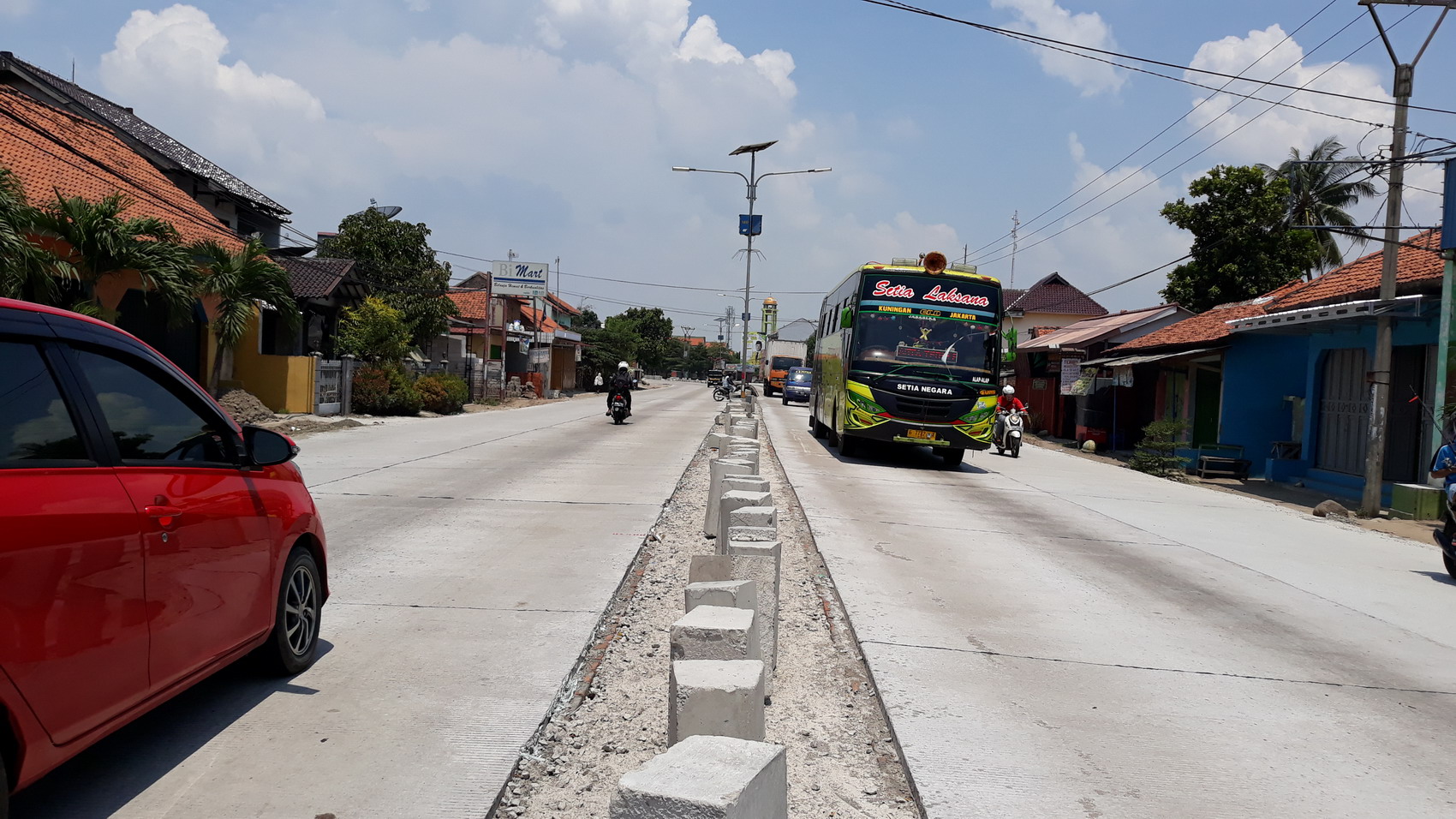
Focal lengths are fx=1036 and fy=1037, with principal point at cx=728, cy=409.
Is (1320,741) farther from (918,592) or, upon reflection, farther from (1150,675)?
(918,592)

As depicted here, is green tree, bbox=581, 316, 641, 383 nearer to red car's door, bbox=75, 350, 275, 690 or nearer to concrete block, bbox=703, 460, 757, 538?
concrete block, bbox=703, 460, 757, 538

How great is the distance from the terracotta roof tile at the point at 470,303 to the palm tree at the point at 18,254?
4031 cm

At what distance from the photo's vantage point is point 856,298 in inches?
728

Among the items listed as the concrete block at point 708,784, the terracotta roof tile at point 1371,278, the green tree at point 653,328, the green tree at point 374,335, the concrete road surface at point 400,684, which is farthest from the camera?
the green tree at point 653,328

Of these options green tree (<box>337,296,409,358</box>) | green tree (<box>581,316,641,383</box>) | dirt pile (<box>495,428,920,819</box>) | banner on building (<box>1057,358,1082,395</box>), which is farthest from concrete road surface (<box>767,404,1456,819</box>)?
green tree (<box>581,316,641,383</box>)

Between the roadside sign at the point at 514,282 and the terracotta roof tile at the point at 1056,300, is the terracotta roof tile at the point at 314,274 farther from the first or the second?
the terracotta roof tile at the point at 1056,300

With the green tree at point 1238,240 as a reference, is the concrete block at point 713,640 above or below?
below

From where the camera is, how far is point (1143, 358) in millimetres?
24188

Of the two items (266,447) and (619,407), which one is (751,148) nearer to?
(619,407)

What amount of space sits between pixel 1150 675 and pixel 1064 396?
96.6ft

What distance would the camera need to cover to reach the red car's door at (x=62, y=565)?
2865 millimetres

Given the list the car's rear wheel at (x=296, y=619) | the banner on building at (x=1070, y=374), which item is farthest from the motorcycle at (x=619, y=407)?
the car's rear wheel at (x=296, y=619)

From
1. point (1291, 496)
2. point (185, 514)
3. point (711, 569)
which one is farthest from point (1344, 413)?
point (185, 514)

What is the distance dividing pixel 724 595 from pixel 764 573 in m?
0.98
